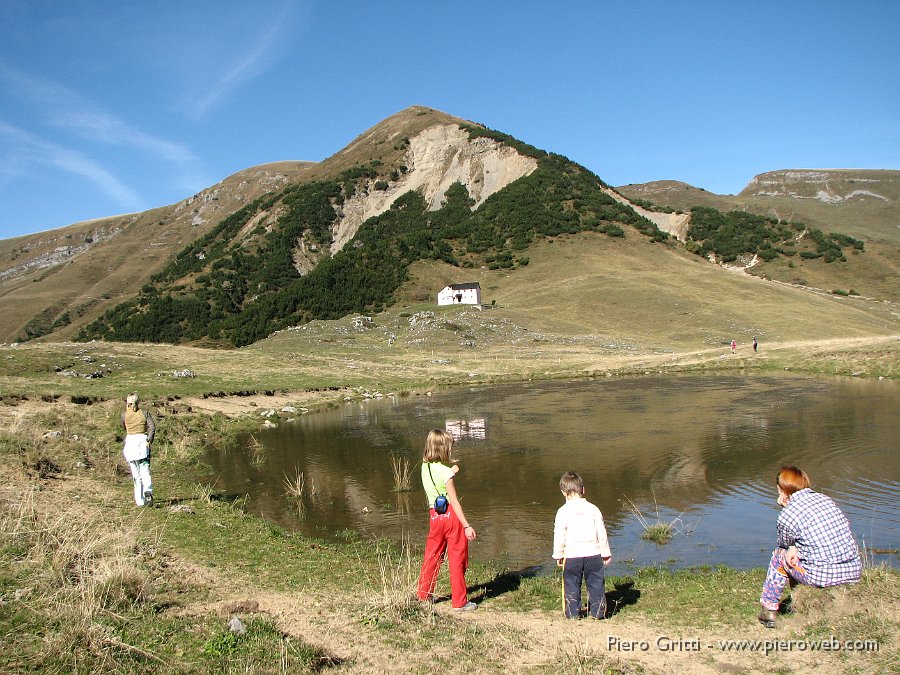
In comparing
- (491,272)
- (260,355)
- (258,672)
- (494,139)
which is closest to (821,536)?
(258,672)

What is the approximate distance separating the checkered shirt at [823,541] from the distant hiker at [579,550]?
6.40 feet

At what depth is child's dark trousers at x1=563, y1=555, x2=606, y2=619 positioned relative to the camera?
21.3 feet

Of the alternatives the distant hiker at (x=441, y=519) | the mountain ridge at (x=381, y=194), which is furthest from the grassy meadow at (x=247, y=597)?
the mountain ridge at (x=381, y=194)

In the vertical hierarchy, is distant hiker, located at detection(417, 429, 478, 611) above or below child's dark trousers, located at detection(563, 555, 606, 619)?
above

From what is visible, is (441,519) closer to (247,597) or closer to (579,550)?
(579,550)

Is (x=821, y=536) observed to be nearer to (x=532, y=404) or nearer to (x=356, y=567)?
(x=356, y=567)

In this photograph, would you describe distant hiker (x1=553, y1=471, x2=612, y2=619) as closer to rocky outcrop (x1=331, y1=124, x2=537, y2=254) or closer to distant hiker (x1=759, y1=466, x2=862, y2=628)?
distant hiker (x1=759, y1=466, x2=862, y2=628)

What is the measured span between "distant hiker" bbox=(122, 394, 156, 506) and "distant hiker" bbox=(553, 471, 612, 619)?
885 centimetres

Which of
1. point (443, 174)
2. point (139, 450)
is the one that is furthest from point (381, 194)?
point (139, 450)

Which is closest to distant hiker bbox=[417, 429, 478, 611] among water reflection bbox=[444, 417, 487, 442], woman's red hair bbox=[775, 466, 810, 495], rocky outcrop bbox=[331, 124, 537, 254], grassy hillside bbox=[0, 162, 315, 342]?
woman's red hair bbox=[775, 466, 810, 495]

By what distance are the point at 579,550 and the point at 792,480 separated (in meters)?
2.41

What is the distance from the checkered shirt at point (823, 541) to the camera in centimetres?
601

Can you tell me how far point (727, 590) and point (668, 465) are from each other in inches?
337

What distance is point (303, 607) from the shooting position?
6816mm
